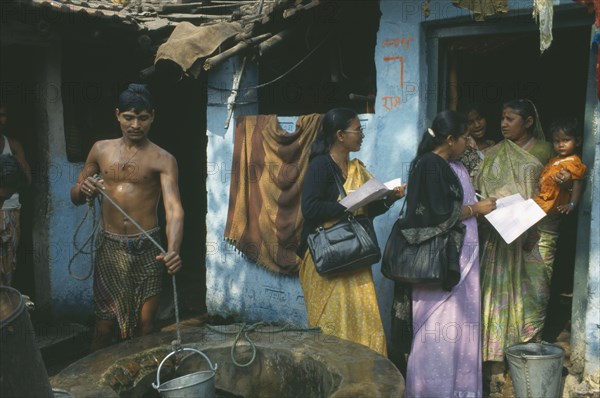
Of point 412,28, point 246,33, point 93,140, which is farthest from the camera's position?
point 93,140

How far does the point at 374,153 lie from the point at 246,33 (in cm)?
178

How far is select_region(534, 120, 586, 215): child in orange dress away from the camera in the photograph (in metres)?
4.73

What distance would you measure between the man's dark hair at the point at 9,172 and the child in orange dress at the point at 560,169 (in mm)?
3814

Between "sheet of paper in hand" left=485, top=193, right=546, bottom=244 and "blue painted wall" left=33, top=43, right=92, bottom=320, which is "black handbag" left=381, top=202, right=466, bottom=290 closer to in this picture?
"sheet of paper in hand" left=485, top=193, right=546, bottom=244

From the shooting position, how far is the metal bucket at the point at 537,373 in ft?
14.7

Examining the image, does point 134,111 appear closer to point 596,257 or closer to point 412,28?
point 412,28

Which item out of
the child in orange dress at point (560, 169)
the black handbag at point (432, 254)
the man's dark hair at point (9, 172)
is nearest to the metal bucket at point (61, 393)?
the man's dark hair at point (9, 172)

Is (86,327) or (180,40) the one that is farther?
(86,327)

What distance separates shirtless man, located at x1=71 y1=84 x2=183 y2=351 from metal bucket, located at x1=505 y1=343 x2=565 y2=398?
2732 millimetres

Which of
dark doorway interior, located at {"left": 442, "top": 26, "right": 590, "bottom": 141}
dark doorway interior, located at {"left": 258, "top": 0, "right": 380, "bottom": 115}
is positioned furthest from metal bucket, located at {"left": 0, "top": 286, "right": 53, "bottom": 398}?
dark doorway interior, located at {"left": 442, "top": 26, "right": 590, "bottom": 141}

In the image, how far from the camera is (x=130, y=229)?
4789mm

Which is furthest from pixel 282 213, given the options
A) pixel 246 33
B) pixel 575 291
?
pixel 575 291

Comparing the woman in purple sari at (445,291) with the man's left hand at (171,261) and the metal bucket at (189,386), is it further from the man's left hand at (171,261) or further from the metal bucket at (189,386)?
the metal bucket at (189,386)

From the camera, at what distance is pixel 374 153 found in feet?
18.6
